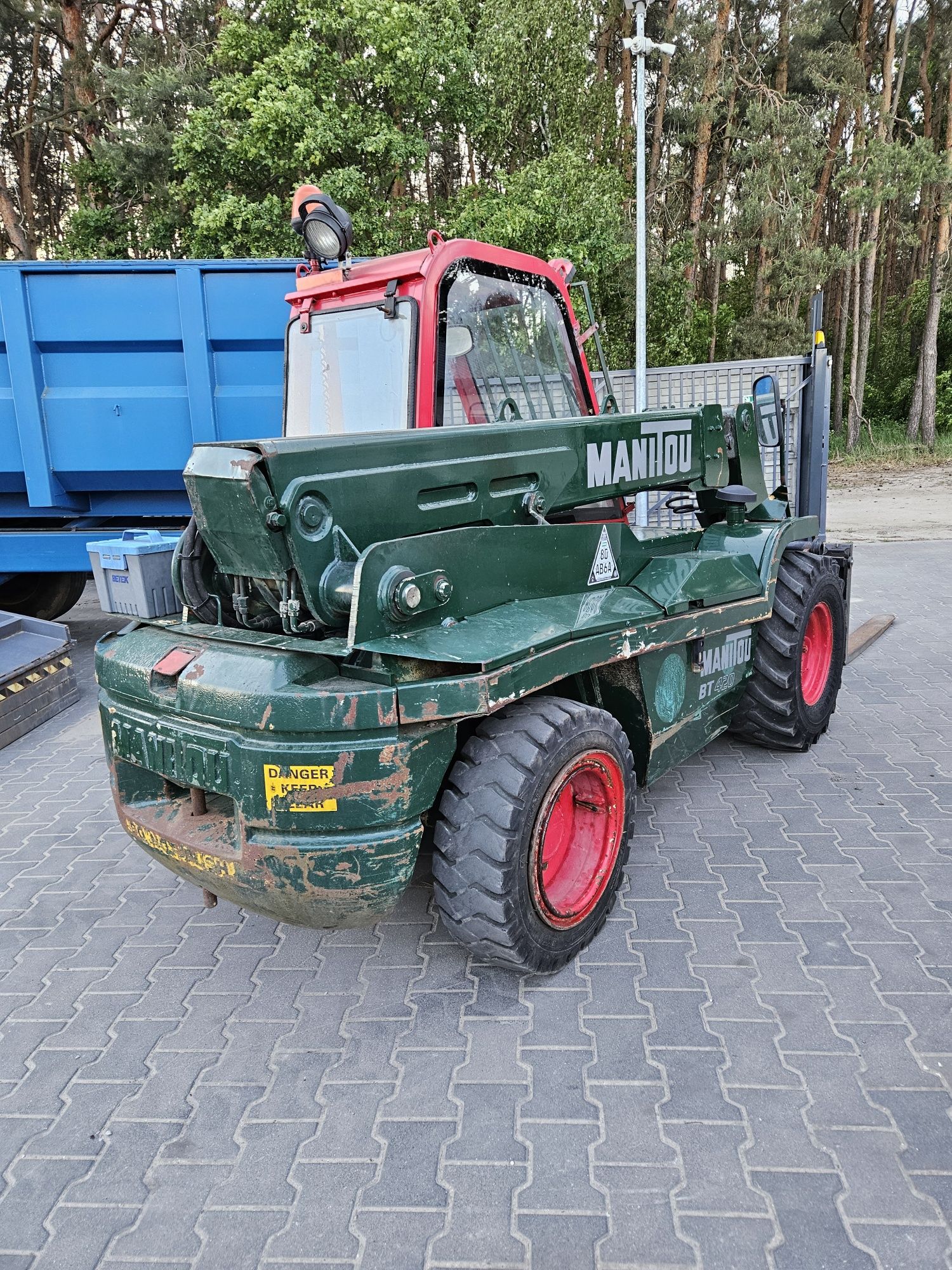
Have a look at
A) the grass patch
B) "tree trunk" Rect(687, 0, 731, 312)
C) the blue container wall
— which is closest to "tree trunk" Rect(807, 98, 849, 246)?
"tree trunk" Rect(687, 0, 731, 312)

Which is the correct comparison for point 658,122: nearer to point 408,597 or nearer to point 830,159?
point 830,159

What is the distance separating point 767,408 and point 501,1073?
12.6ft

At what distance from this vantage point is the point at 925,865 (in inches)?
142

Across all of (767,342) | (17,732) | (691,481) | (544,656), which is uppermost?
(767,342)

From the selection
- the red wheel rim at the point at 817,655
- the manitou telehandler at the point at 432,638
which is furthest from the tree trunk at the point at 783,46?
the manitou telehandler at the point at 432,638

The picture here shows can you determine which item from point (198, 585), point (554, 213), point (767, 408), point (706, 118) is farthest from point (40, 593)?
point (706, 118)

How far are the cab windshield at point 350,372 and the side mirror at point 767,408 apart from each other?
2182mm

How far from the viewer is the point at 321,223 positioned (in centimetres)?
402

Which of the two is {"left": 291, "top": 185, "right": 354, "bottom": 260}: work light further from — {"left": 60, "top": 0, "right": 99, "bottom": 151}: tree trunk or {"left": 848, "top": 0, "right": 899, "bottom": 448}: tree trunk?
{"left": 848, "top": 0, "right": 899, "bottom": 448}: tree trunk

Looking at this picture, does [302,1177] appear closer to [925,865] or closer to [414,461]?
[414,461]

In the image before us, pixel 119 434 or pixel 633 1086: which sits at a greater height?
pixel 119 434

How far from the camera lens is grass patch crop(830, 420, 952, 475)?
2050 cm

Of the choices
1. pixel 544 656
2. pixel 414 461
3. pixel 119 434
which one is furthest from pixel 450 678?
pixel 119 434

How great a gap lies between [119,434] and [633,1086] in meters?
5.73
